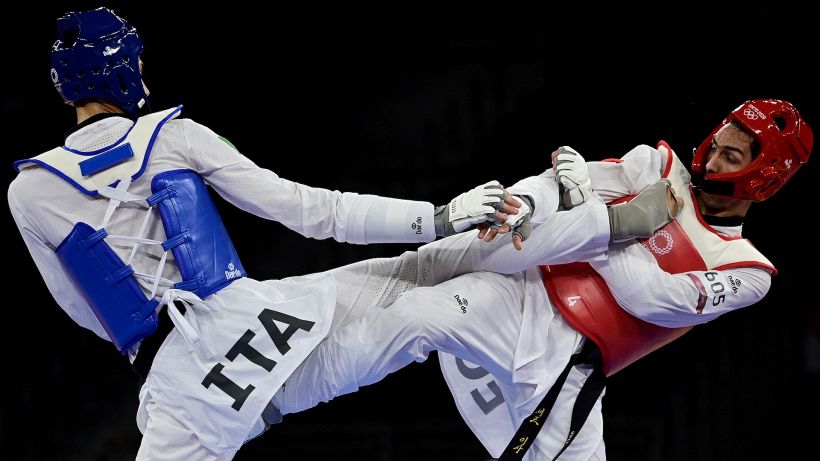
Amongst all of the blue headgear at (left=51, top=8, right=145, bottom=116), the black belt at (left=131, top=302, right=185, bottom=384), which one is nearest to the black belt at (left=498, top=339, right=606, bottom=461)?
the black belt at (left=131, top=302, right=185, bottom=384)

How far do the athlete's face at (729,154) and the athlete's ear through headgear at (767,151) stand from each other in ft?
0.09

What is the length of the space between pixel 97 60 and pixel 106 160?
30 cm

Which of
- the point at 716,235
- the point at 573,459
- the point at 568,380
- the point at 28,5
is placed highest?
the point at 28,5

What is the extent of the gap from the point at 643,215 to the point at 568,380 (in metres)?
0.67

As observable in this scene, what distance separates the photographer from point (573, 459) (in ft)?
10.6

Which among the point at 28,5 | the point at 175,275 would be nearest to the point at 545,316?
the point at 175,275

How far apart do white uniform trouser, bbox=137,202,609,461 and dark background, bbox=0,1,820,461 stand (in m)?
1.40

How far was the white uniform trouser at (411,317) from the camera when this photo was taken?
9.15 ft

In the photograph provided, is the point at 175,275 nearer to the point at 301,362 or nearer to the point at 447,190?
the point at 301,362

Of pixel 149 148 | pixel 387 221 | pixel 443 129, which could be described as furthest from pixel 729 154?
pixel 149 148

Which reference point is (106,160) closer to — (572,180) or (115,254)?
(115,254)

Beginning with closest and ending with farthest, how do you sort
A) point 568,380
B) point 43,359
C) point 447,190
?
point 568,380 < point 43,359 < point 447,190

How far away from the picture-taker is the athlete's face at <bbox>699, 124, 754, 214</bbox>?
127 inches

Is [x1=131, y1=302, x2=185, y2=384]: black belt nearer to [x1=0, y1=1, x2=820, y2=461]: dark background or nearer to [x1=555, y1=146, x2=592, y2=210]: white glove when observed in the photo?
[x1=555, y1=146, x2=592, y2=210]: white glove
